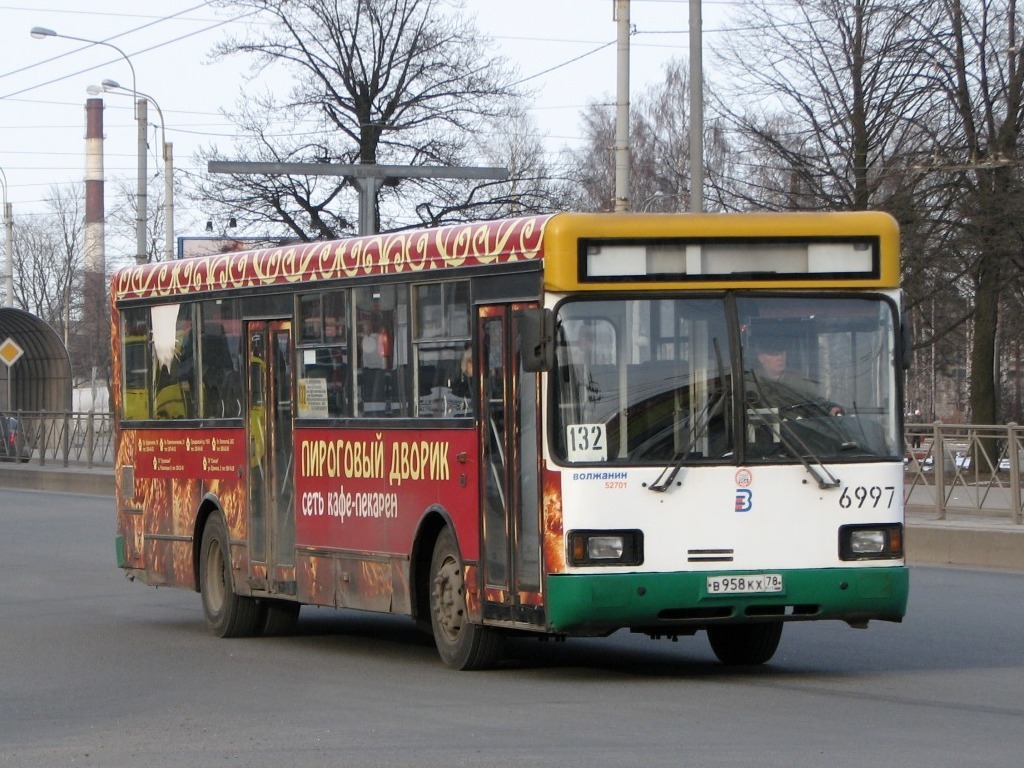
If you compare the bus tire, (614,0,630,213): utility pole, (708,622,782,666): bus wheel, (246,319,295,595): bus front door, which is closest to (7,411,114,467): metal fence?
(614,0,630,213): utility pole

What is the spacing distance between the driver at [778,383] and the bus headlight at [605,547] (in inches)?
40.5

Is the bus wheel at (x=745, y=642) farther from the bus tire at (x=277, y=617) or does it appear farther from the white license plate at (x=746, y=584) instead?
the bus tire at (x=277, y=617)

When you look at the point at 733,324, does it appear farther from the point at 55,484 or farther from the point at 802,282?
the point at 55,484

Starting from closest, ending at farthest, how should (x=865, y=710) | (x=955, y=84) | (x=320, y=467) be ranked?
(x=865, y=710) < (x=320, y=467) < (x=955, y=84)

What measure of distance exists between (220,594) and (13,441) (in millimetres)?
26280

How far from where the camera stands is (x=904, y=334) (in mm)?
10422

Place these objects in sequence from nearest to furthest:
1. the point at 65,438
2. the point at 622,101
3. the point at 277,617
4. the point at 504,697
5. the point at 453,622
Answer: the point at 504,697, the point at 453,622, the point at 277,617, the point at 622,101, the point at 65,438

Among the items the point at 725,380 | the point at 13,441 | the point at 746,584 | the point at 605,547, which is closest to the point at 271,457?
the point at 605,547

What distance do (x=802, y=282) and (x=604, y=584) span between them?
1990 mm

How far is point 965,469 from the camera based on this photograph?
19.1m

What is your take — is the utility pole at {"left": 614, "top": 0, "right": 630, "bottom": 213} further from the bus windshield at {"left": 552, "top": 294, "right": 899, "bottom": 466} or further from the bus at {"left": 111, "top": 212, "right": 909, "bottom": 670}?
the bus windshield at {"left": 552, "top": 294, "right": 899, "bottom": 466}

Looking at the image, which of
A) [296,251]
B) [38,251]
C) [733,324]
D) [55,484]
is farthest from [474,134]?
[38,251]

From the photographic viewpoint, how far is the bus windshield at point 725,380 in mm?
9930

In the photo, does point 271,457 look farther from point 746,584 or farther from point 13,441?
point 13,441
